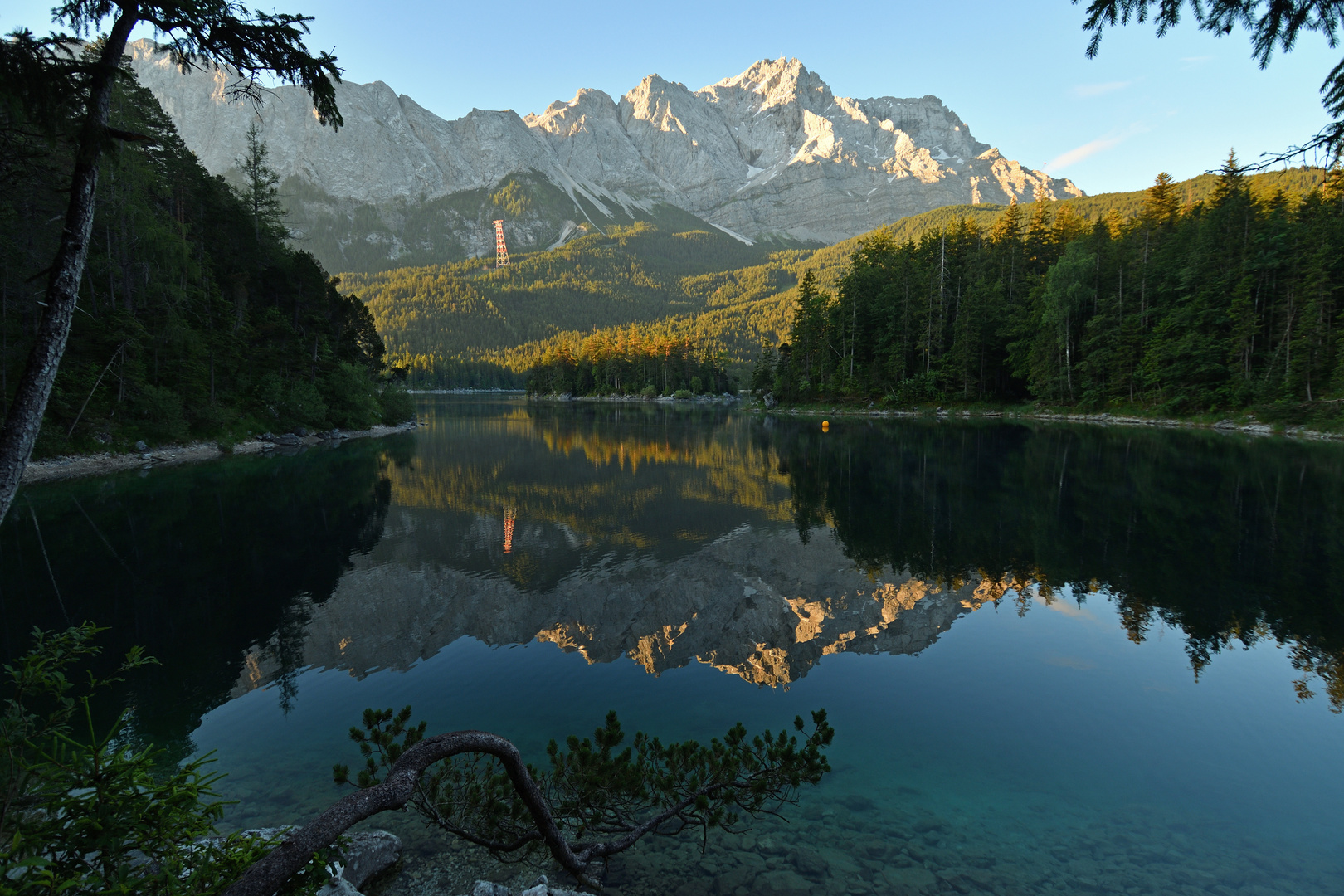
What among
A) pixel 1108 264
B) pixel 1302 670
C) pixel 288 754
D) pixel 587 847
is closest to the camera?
pixel 587 847

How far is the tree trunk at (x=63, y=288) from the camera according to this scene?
4527 millimetres

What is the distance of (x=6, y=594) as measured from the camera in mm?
14227

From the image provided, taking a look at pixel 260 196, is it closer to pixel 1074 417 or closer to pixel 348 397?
pixel 348 397

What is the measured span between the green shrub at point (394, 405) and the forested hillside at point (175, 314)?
4256 mm

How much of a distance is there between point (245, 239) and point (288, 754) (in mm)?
63893

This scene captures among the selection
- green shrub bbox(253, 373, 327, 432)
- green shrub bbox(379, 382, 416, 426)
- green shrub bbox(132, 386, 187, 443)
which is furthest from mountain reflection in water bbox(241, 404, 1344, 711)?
green shrub bbox(379, 382, 416, 426)

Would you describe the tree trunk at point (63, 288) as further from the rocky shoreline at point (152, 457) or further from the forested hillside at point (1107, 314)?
A: the forested hillside at point (1107, 314)

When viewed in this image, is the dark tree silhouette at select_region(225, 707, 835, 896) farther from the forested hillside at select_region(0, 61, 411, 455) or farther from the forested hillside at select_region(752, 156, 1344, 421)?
the forested hillside at select_region(752, 156, 1344, 421)

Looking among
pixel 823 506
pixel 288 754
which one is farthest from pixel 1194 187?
pixel 288 754

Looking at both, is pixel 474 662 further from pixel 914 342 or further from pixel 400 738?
pixel 914 342

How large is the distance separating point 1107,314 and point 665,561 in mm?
71716

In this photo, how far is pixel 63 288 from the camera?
477cm

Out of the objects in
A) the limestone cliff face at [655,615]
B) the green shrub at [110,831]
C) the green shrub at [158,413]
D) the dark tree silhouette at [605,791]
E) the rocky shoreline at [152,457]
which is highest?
the green shrub at [158,413]

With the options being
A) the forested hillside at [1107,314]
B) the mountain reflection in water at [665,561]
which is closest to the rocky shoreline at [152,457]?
the mountain reflection in water at [665,561]
